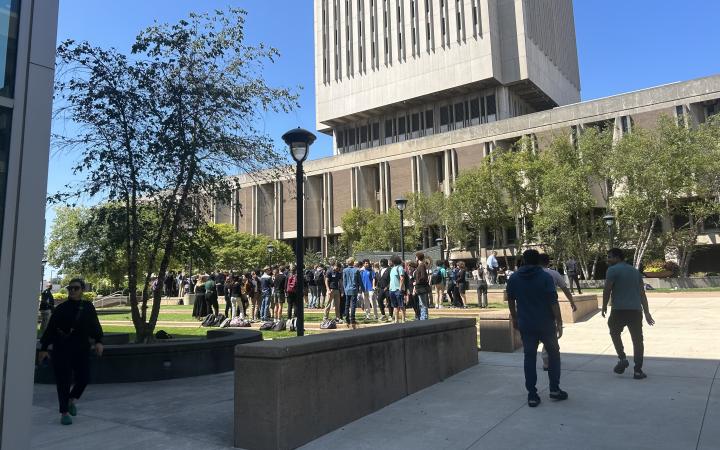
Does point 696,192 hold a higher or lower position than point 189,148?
higher

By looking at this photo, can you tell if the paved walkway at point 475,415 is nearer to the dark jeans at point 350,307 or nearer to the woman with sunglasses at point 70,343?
the woman with sunglasses at point 70,343

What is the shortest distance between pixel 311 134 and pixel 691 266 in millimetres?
51967

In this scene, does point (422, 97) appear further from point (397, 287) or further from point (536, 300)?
point (536, 300)

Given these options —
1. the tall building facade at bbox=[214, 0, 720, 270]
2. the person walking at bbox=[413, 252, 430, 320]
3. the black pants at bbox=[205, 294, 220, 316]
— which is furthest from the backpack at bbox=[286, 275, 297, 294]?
the tall building facade at bbox=[214, 0, 720, 270]

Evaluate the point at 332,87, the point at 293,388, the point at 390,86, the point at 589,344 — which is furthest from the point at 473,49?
Result: the point at 293,388

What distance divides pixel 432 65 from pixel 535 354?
6363cm

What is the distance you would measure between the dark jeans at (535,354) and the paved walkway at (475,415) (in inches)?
10.6

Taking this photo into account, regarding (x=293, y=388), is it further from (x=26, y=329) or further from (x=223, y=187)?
(x=223, y=187)

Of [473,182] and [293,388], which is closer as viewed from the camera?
[293,388]

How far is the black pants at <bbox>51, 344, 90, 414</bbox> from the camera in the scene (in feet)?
18.8

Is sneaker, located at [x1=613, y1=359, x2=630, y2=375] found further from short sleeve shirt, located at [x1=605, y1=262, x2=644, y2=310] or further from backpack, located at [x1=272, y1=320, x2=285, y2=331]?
backpack, located at [x1=272, y1=320, x2=285, y2=331]

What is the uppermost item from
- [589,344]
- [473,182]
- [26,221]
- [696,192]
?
[473,182]

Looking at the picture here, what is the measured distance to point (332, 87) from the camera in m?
75.1

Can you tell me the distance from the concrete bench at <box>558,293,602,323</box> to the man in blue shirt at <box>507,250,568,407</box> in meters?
7.41
